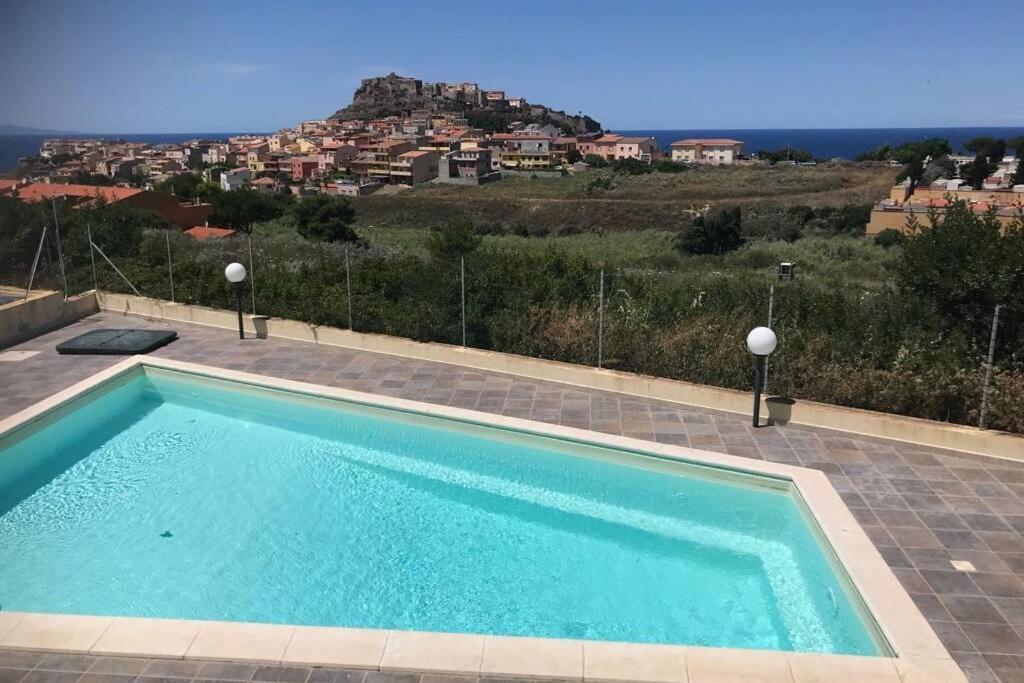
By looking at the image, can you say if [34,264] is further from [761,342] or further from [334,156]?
[334,156]

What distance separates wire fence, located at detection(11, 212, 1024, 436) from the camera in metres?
7.59

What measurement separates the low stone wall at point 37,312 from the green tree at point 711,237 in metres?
31.6

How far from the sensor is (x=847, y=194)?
5691 cm

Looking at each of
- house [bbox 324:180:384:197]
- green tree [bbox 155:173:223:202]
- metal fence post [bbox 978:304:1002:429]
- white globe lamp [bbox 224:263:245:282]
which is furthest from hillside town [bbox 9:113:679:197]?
metal fence post [bbox 978:304:1002:429]

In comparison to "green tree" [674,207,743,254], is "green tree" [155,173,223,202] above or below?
above

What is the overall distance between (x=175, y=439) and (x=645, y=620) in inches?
225

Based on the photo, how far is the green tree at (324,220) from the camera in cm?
4434

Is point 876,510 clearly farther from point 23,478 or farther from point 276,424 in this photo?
point 23,478

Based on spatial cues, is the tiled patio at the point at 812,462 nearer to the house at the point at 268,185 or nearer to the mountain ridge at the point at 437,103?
the house at the point at 268,185

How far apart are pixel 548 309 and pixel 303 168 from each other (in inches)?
3677

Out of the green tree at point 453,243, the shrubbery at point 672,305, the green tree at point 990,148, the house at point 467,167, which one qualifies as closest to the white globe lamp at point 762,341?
the shrubbery at point 672,305

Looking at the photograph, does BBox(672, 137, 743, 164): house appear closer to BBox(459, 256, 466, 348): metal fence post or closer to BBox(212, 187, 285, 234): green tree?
BBox(212, 187, 285, 234): green tree

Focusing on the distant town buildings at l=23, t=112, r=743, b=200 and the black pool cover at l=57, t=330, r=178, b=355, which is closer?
the black pool cover at l=57, t=330, r=178, b=355

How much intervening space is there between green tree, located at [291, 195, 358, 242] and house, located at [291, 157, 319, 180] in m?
45.1
